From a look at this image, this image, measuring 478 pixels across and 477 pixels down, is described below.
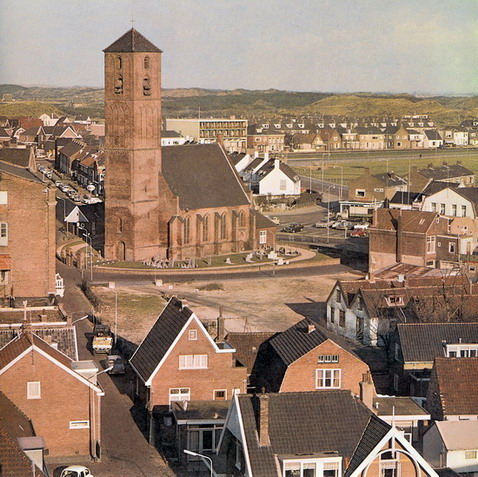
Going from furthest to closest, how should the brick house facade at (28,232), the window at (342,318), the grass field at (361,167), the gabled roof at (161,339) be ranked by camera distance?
1. the grass field at (361,167)
2. the brick house facade at (28,232)
3. the window at (342,318)
4. the gabled roof at (161,339)

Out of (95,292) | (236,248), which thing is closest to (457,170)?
(236,248)

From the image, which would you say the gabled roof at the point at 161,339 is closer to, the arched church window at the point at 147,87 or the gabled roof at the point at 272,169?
the arched church window at the point at 147,87

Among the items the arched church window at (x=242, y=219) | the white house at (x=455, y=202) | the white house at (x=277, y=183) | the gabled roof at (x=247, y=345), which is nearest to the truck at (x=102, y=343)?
the gabled roof at (x=247, y=345)

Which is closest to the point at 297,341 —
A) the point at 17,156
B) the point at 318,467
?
the point at 318,467

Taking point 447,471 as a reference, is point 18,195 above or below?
above

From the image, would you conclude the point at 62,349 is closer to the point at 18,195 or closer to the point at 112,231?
the point at 18,195

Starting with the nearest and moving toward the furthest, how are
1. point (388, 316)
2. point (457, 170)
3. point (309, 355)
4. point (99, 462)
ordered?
point (99, 462) < point (309, 355) < point (388, 316) < point (457, 170)

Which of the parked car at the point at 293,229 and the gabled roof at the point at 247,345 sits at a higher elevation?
the gabled roof at the point at 247,345
